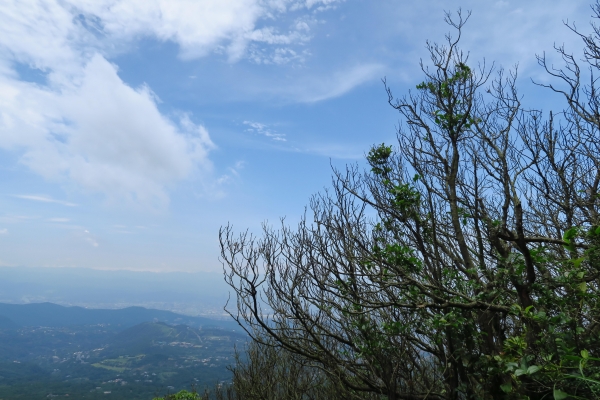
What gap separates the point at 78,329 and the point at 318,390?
191 meters

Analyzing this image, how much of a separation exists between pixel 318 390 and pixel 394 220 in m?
4.74

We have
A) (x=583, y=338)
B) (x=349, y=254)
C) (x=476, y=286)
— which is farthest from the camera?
Answer: (x=349, y=254)

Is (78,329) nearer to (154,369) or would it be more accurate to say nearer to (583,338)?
(154,369)

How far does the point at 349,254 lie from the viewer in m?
4.89

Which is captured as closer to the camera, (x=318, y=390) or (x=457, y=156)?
(x=457, y=156)

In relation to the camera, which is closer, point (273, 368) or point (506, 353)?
point (506, 353)

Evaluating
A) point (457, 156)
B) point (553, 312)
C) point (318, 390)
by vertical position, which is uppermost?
point (457, 156)

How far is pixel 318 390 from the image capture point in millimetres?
7957

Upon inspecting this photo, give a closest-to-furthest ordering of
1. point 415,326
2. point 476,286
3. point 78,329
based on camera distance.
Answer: point 476,286
point 415,326
point 78,329

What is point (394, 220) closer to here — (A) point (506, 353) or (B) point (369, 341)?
(B) point (369, 341)

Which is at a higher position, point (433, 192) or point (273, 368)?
point (433, 192)

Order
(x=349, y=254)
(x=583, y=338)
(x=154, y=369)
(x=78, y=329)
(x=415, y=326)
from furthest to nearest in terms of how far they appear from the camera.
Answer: (x=78, y=329)
(x=154, y=369)
(x=349, y=254)
(x=415, y=326)
(x=583, y=338)

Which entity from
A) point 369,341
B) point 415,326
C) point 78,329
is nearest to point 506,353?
point 415,326

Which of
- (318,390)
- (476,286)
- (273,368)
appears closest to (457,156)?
(476,286)
